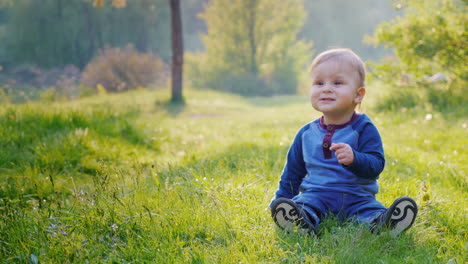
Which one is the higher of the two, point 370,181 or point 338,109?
point 338,109

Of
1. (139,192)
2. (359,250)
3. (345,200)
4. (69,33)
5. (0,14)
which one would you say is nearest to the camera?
(359,250)

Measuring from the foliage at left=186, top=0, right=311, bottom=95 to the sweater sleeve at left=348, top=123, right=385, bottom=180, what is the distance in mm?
26782

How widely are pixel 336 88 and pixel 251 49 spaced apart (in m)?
28.6

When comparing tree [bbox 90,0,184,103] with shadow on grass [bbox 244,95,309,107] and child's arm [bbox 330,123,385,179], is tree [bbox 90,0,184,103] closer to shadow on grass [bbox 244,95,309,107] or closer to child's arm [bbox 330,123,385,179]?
shadow on grass [bbox 244,95,309,107]

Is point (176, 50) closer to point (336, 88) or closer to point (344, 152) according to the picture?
point (336, 88)

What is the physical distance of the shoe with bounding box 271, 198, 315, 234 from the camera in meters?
2.48

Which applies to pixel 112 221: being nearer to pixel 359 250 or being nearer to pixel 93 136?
pixel 359 250

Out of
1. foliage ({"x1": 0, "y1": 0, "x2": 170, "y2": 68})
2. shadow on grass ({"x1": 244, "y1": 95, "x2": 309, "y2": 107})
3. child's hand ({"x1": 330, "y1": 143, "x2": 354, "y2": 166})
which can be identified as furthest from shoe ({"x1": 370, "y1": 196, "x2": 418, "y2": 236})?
foliage ({"x1": 0, "y1": 0, "x2": 170, "y2": 68})

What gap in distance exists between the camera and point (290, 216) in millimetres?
2496

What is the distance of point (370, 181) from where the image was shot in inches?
110

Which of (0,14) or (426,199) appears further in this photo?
(0,14)

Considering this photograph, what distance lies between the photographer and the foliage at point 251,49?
2909 cm

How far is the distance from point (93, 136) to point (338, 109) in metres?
4.01

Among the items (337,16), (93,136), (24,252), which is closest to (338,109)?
(24,252)
